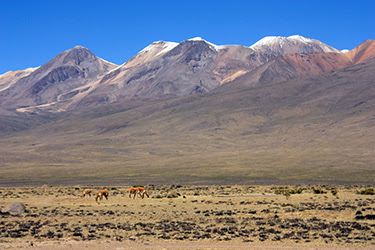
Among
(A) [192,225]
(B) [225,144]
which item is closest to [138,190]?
(A) [192,225]

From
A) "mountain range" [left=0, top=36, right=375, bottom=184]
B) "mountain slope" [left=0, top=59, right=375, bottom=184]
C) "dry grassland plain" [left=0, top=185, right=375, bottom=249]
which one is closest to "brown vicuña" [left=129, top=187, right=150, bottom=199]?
"dry grassland plain" [left=0, top=185, right=375, bottom=249]

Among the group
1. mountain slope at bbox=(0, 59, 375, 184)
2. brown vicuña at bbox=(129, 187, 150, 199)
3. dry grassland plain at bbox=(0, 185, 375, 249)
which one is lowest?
dry grassland plain at bbox=(0, 185, 375, 249)

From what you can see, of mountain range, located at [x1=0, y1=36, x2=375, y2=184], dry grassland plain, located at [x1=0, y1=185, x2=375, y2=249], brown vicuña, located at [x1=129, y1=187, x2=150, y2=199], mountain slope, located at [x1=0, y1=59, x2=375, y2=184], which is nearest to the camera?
dry grassland plain, located at [x1=0, y1=185, x2=375, y2=249]

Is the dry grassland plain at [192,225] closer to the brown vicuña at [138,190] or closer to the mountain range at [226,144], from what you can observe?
the brown vicuña at [138,190]

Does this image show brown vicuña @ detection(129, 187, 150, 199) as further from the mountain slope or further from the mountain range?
the mountain range

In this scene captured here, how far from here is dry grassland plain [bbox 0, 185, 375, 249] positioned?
1881cm

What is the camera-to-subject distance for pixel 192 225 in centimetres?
2302

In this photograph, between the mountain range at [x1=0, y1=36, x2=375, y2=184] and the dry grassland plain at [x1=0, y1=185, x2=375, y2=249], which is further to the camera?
the mountain range at [x1=0, y1=36, x2=375, y2=184]

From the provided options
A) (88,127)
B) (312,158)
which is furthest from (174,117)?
(312,158)

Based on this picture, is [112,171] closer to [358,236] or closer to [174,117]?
[358,236]

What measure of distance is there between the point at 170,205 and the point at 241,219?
7.89 m

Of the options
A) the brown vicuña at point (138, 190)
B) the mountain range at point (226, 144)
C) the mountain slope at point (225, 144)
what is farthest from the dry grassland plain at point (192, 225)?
the mountain range at point (226, 144)

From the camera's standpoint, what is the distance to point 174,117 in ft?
607

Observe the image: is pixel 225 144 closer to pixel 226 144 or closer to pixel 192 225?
pixel 226 144
